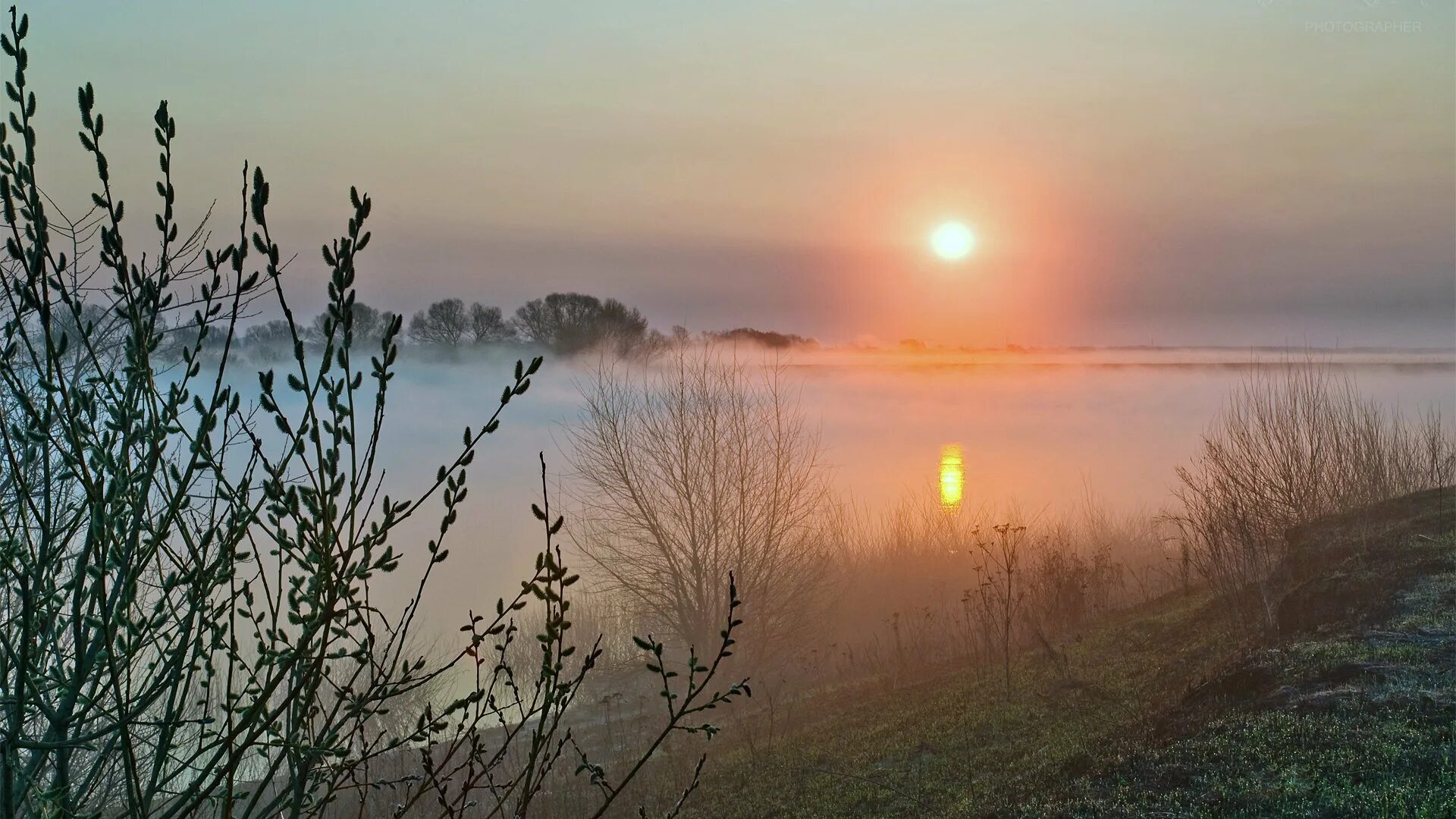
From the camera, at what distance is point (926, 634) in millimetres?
19453

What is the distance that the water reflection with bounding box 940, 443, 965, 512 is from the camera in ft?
103

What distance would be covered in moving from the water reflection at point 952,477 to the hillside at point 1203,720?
1812 cm

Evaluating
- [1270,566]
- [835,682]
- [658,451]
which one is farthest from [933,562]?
[1270,566]

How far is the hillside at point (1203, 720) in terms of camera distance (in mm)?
6289

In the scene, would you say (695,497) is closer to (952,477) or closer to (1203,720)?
(1203,720)

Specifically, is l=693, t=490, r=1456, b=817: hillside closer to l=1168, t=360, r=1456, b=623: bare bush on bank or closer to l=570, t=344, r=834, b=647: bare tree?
l=1168, t=360, r=1456, b=623: bare bush on bank

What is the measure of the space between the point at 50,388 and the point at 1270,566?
1363cm

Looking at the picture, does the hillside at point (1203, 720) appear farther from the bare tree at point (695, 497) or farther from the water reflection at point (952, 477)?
the water reflection at point (952, 477)

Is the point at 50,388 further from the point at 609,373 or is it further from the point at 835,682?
the point at 609,373

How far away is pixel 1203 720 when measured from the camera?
7.57m

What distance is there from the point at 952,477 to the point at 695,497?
980 inches

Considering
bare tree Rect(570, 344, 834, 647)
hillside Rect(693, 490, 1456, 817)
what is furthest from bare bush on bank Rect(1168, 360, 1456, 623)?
bare tree Rect(570, 344, 834, 647)

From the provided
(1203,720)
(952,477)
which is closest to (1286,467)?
(1203,720)

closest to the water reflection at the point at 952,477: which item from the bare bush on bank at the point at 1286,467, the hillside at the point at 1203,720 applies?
the bare bush on bank at the point at 1286,467
